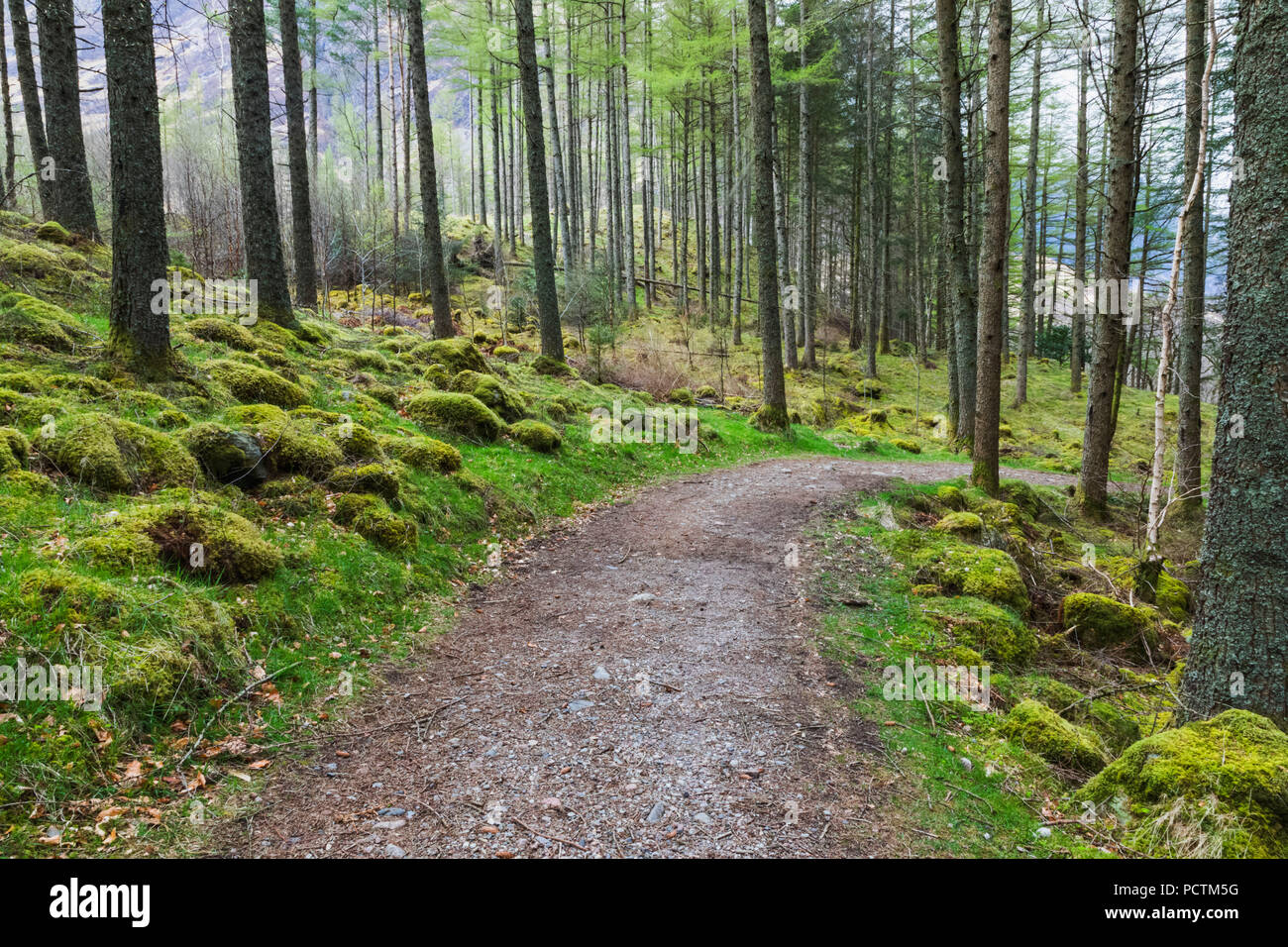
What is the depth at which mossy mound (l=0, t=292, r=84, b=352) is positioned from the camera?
6430mm

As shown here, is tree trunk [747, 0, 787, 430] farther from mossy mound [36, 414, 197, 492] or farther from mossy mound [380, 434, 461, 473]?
mossy mound [36, 414, 197, 492]

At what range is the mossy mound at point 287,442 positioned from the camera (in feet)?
19.1

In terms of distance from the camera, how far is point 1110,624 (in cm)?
621

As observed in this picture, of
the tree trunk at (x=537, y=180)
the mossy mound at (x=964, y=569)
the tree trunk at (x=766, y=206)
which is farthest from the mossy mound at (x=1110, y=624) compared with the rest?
the tree trunk at (x=537, y=180)

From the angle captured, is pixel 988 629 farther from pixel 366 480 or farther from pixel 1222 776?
pixel 366 480

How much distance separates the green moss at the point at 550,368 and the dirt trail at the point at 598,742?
8.21m

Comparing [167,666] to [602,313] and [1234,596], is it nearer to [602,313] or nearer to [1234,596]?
[1234,596]

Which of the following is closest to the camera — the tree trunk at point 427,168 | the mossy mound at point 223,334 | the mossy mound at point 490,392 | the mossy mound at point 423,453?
the mossy mound at point 423,453

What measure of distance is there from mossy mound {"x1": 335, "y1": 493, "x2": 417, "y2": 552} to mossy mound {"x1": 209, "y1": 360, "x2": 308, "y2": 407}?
2113mm

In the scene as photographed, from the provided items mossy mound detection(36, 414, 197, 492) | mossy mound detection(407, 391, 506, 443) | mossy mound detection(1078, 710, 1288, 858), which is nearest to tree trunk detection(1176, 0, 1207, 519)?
mossy mound detection(1078, 710, 1288, 858)

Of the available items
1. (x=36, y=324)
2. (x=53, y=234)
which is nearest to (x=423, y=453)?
(x=36, y=324)

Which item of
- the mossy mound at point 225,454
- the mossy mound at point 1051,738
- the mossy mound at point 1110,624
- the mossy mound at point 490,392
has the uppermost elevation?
the mossy mound at point 490,392

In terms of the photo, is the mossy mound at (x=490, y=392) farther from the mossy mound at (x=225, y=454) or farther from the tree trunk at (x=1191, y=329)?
the tree trunk at (x=1191, y=329)

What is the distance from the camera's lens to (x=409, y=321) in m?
19.4
